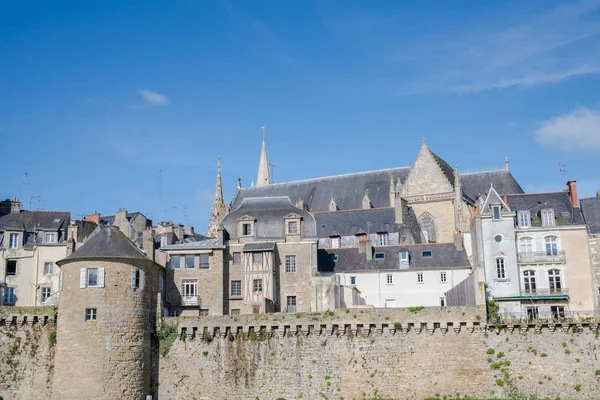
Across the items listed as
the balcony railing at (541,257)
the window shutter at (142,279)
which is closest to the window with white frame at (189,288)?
the window shutter at (142,279)

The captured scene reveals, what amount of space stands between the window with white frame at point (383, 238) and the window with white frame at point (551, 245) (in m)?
12.0

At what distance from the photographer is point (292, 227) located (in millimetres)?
Result: 45281

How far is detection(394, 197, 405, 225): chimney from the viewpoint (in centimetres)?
5444

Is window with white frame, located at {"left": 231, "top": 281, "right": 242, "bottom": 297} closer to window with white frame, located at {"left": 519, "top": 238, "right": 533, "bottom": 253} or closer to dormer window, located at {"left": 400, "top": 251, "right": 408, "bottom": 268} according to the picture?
dormer window, located at {"left": 400, "top": 251, "right": 408, "bottom": 268}

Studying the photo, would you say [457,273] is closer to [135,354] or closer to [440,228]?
[440,228]

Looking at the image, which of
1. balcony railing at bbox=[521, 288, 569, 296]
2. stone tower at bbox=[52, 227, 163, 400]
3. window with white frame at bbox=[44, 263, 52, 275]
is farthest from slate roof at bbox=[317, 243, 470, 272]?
window with white frame at bbox=[44, 263, 52, 275]

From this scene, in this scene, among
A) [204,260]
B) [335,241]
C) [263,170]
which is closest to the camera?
[204,260]

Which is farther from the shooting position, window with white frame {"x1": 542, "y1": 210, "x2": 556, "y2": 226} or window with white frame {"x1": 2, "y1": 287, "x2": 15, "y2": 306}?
window with white frame {"x1": 2, "y1": 287, "x2": 15, "y2": 306}

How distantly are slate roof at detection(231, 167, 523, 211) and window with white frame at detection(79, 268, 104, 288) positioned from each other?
3139 centimetres

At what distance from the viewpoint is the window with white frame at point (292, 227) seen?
148 ft

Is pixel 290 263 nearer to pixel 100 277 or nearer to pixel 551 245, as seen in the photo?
pixel 100 277

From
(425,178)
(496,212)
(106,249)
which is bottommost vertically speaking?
(106,249)

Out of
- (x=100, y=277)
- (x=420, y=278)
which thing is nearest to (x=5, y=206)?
(x=100, y=277)

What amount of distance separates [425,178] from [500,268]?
18143mm
